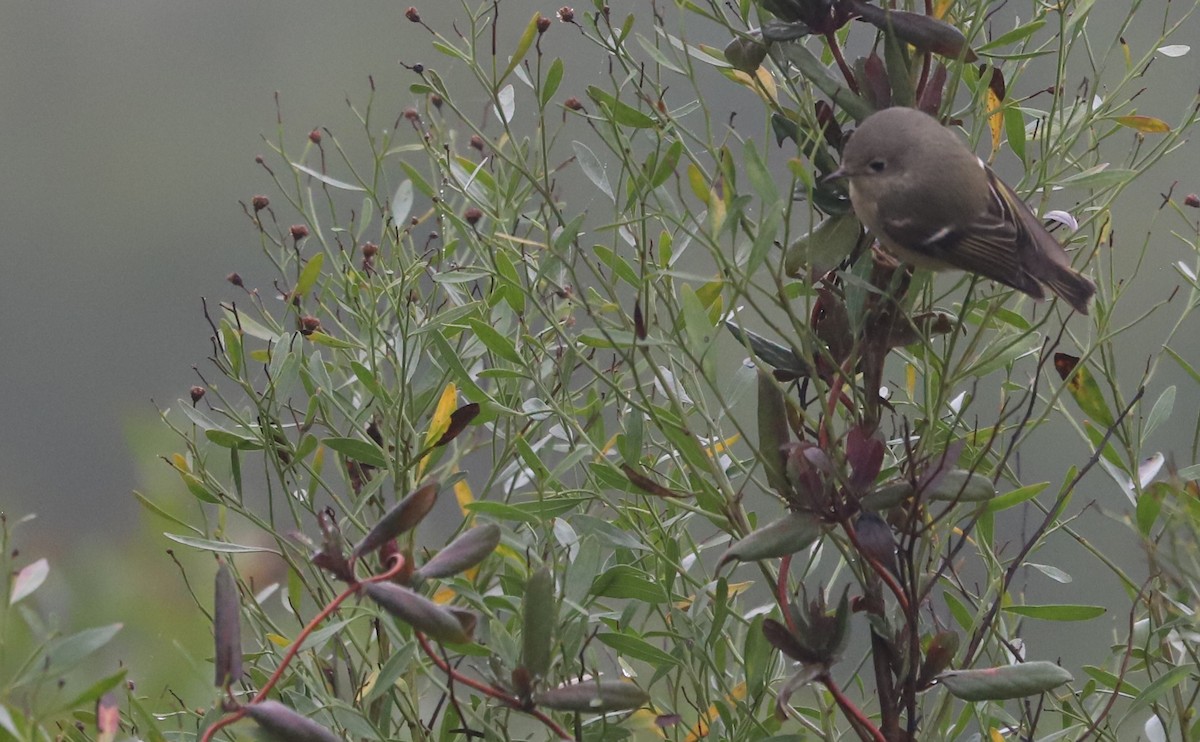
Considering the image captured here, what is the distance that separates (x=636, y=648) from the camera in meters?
0.60

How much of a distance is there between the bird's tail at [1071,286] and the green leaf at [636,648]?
11.5 inches

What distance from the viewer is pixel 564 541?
2.04 ft

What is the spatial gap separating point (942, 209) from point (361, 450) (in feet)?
1.24

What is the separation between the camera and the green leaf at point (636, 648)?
23.2 inches

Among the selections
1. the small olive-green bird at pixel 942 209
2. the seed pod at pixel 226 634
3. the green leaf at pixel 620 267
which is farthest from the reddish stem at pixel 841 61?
the seed pod at pixel 226 634

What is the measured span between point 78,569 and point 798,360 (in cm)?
55

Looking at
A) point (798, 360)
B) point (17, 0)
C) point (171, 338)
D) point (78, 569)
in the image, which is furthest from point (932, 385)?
point (17, 0)

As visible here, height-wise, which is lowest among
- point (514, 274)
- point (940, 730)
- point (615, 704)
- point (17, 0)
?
point (940, 730)

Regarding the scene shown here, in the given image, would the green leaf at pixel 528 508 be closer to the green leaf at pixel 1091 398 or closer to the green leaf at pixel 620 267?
the green leaf at pixel 620 267

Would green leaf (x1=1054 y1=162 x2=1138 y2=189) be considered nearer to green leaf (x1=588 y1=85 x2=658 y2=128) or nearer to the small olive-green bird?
the small olive-green bird

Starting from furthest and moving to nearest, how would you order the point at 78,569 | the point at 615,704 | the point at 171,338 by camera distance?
1. the point at 171,338
2. the point at 78,569
3. the point at 615,704

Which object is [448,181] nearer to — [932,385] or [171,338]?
[932,385]

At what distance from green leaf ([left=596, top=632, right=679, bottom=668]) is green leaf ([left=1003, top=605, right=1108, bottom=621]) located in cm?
17

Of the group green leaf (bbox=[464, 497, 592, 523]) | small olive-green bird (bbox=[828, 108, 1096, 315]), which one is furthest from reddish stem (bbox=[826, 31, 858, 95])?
green leaf (bbox=[464, 497, 592, 523])
